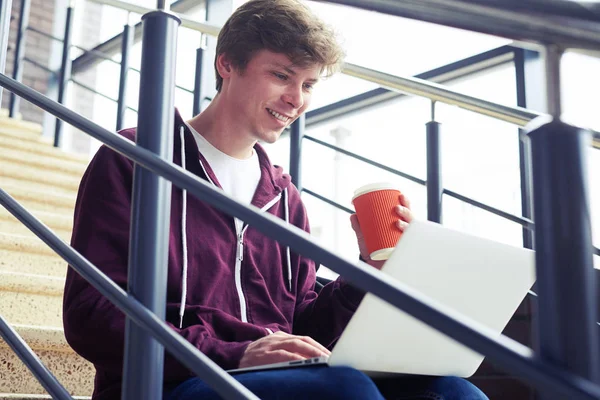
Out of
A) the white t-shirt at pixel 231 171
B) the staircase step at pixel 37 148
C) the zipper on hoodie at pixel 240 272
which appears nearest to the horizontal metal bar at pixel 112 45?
the staircase step at pixel 37 148

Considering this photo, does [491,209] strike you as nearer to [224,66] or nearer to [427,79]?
[224,66]

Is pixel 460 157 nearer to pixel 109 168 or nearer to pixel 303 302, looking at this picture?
pixel 303 302

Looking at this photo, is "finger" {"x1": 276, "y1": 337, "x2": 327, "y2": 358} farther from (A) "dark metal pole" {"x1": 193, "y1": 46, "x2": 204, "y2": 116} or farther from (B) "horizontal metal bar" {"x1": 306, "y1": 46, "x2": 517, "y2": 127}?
(B) "horizontal metal bar" {"x1": 306, "y1": 46, "x2": 517, "y2": 127}

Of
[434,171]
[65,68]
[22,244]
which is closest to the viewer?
[434,171]

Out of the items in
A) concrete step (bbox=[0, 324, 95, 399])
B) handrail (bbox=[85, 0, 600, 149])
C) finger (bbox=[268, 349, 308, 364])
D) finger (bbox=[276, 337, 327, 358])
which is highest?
handrail (bbox=[85, 0, 600, 149])

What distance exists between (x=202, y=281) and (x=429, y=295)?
1.43ft

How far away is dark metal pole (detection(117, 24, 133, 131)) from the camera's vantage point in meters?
2.78

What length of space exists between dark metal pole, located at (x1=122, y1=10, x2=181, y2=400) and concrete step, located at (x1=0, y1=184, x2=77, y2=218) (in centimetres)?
167

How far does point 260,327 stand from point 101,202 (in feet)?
1.05

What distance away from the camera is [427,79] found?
255cm

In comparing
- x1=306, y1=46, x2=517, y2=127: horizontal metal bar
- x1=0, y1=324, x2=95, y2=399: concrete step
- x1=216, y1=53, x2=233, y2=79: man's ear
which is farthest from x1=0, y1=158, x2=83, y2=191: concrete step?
x1=216, y1=53, x2=233, y2=79: man's ear

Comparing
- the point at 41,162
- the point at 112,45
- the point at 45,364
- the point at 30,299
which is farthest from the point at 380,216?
the point at 112,45

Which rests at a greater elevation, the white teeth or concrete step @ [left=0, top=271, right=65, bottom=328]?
the white teeth

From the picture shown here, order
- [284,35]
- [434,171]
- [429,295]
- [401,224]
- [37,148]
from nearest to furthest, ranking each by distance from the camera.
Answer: [429,295] → [401,224] → [284,35] → [434,171] → [37,148]
